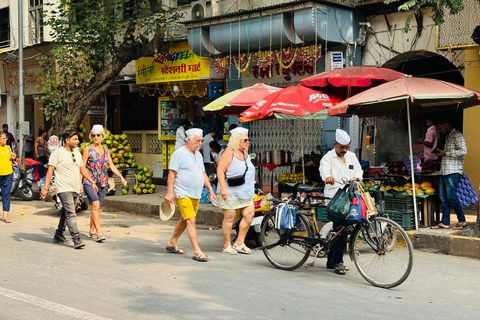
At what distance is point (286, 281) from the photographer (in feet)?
22.6

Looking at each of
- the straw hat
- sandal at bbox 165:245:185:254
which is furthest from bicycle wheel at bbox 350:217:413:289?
sandal at bbox 165:245:185:254

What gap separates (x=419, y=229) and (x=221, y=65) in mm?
7907

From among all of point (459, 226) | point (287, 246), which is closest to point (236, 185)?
point (287, 246)

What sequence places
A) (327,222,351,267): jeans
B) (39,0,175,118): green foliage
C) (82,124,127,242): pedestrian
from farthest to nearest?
(39,0,175,118): green foliage → (82,124,127,242): pedestrian → (327,222,351,267): jeans

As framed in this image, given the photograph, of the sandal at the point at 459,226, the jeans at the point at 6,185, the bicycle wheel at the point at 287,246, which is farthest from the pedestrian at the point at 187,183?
the jeans at the point at 6,185

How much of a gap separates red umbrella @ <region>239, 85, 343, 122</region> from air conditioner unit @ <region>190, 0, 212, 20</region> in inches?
268

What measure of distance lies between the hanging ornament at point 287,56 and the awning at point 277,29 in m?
0.16

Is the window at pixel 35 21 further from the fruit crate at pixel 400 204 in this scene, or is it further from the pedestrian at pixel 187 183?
the fruit crate at pixel 400 204

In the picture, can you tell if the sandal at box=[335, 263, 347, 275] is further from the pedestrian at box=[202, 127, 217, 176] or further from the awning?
the pedestrian at box=[202, 127, 217, 176]

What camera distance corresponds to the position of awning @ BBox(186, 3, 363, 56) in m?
13.2

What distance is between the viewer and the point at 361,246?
6824 mm

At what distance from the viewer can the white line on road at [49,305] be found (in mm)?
5320

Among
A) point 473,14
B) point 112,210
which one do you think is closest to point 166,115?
point 112,210

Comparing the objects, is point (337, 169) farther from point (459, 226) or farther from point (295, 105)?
point (459, 226)
